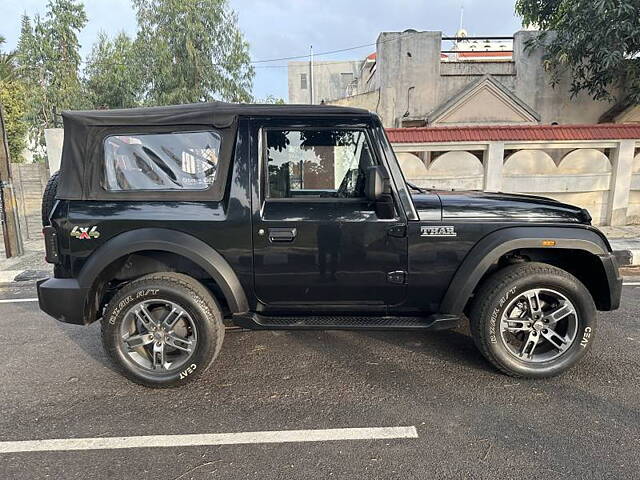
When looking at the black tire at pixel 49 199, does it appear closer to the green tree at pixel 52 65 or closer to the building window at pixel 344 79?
the green tree at pixel 52 65

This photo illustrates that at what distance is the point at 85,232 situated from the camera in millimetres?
2990

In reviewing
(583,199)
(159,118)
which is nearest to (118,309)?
(159,118)

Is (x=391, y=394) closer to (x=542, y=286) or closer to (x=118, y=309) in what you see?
(x=542, y=286)

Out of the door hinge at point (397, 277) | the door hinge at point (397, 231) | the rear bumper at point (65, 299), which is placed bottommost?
the rear bumper at point (65, 299)

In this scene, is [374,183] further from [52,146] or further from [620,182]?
[52,146]

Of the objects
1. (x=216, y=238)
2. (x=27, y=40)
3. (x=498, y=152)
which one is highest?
(x=27, y=40)

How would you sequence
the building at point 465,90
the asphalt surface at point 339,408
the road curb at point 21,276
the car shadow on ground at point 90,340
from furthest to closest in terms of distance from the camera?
the building at point 465,90 → the road curb at point 21,276 → the car shadow on ground at point 90,340 → the asphalt surface at point 339,408

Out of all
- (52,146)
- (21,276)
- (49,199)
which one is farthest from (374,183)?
(52,146)

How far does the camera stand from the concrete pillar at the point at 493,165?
29.0 ft

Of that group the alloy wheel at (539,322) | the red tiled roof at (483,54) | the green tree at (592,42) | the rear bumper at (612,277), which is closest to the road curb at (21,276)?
the alloy wheel at (539,322)

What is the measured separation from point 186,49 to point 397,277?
16.4m

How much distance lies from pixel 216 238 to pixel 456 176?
7173 millimetres

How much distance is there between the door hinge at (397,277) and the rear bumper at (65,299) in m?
2.19

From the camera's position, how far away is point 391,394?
2938mm
